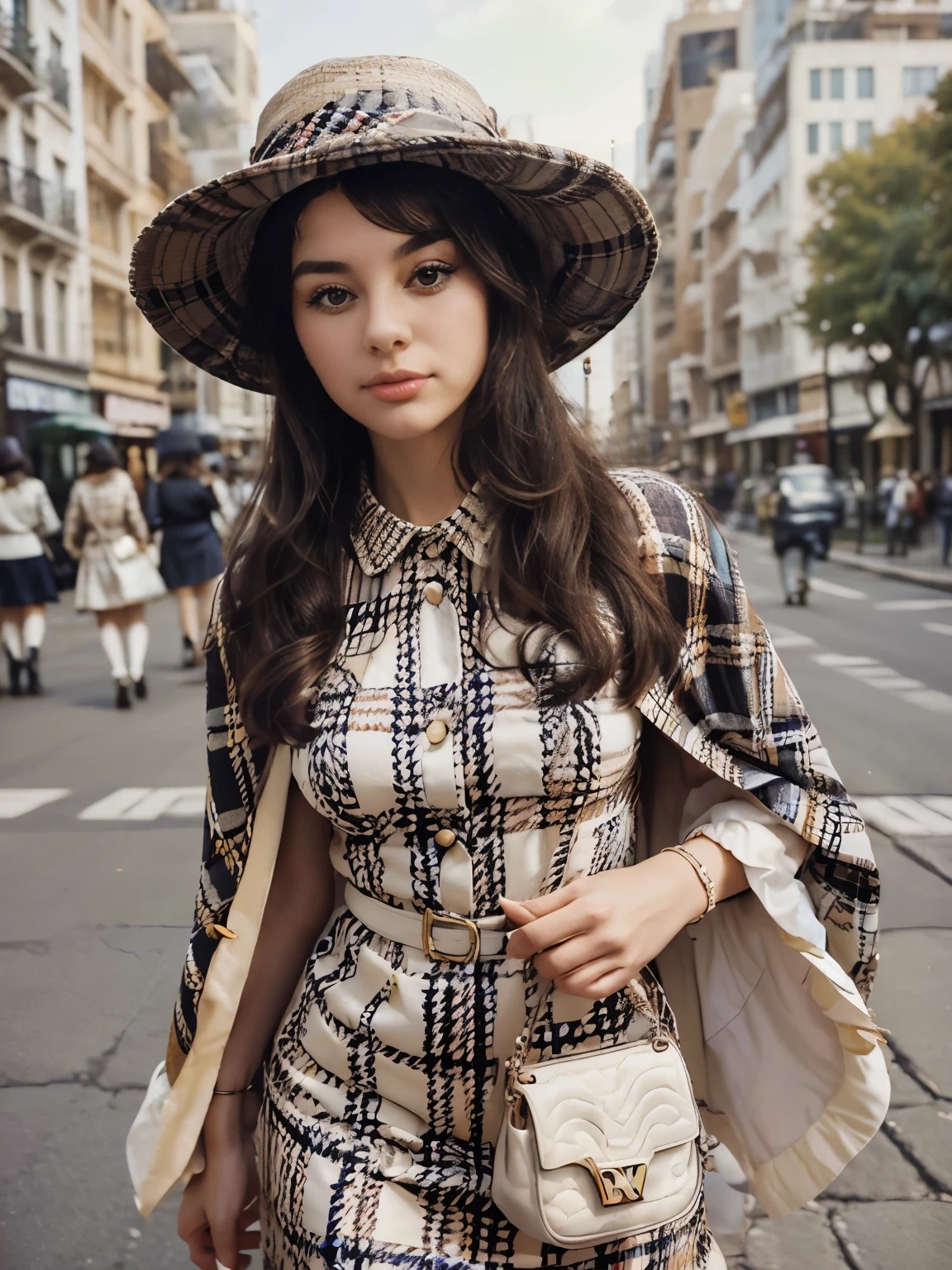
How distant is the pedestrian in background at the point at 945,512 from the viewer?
2.05m

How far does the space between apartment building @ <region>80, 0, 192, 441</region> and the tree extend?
1.38m

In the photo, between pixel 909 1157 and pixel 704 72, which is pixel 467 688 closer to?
pixel 909 1157

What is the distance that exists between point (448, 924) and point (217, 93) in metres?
1.99

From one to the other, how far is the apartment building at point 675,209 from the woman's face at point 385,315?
866 mm

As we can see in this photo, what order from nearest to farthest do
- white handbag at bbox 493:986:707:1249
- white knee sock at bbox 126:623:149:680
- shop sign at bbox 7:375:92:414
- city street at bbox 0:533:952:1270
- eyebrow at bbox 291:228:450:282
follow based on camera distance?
white handbag at bbox 493:986:707:1249 → eyebrow at bbox 291:228:450:282 → city street at bbox 0:533:952:1270 → shop sign at bbox 7:375:92:414 → white knee sock at bbox 126:623:149:680

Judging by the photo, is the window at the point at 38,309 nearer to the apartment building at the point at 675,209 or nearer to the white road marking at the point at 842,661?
the apartment building at the point at 675,209

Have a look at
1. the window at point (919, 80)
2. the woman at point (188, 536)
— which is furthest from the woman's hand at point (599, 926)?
the woman at point (188, 536)

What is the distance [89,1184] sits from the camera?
177cm

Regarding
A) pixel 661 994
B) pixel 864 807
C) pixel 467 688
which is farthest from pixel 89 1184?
pixel 864 807

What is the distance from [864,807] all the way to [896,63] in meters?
1.34

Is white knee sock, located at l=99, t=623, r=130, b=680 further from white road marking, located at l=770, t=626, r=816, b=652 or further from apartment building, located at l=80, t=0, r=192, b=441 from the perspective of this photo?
white road marking, located at l=770, t=626, r=816, b=652

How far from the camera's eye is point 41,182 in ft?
7.90

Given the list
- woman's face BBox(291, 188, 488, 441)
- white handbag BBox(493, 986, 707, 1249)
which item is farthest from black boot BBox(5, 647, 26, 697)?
white handbag BBox(493, 986, 707, 1249)

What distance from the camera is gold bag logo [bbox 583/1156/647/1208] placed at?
0.90m
